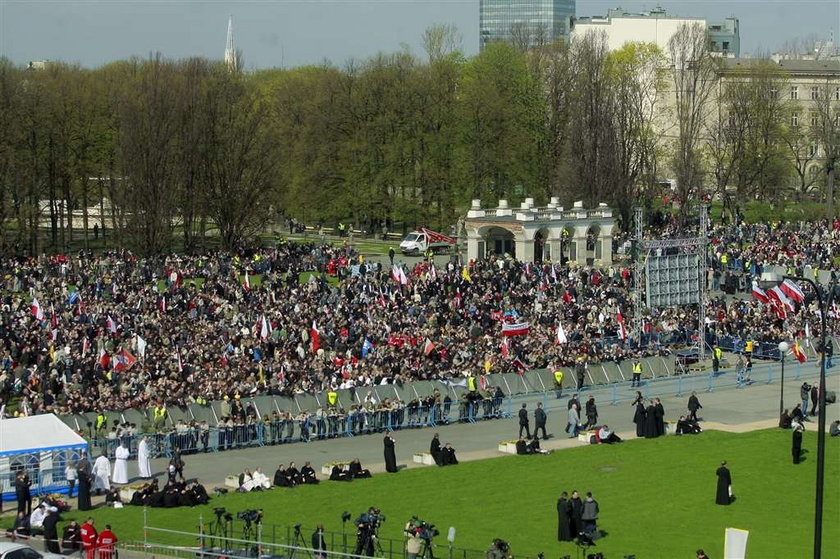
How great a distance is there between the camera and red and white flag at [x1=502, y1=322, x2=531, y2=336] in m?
55.5

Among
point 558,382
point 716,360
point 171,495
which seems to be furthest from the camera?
point 716,360

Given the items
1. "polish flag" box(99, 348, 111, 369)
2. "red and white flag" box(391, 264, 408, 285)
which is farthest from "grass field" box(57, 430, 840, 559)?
"red and white flag" box(391, 264, 408, 285)

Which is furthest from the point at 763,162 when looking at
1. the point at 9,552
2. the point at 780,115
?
the point at 9,552

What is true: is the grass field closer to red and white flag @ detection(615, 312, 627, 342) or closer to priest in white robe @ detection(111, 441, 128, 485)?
priest in white robe @ detection(111, 441, 128, 485)

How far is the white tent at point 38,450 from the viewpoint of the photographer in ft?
119

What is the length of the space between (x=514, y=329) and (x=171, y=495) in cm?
2270

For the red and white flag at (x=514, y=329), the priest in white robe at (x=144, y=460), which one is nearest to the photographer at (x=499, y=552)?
the priest in white robe at (x=144, y=460)

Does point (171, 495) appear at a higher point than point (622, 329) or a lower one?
lower

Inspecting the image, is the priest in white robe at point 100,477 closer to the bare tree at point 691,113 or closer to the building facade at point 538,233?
the building facade at point 538,233

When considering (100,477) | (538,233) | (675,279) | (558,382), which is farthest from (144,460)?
(538,233)

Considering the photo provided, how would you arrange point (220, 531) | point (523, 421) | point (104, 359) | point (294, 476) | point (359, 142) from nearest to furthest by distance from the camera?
point (220, 531), point (294, 476), point (523, 421), point (104, 359), point (359, 142)

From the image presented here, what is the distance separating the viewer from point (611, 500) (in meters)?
36.6

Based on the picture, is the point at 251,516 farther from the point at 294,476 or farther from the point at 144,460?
the point at 144,460

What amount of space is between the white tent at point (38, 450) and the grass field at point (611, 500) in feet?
7.99
